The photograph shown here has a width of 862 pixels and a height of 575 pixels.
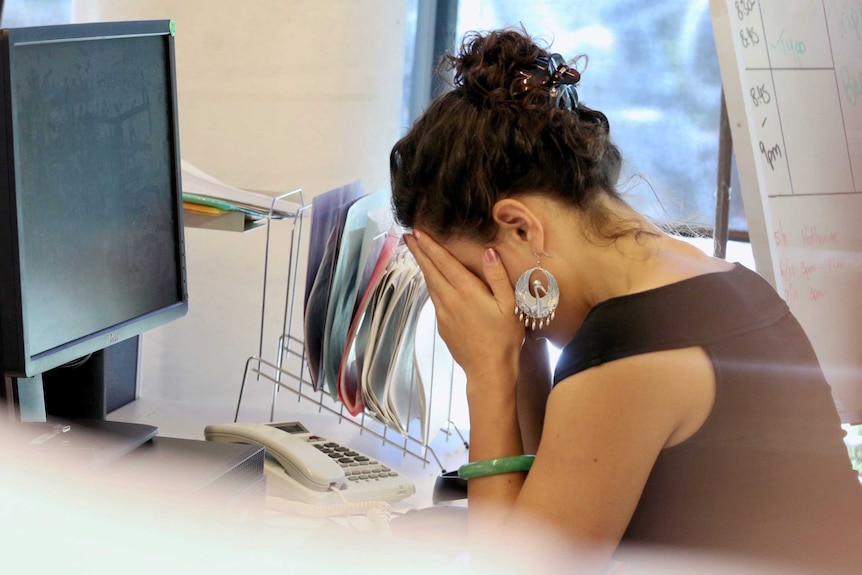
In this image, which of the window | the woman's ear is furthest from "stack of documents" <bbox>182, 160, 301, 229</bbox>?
the window

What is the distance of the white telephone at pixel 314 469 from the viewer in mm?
1010

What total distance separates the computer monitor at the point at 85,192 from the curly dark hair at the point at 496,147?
0.28 meters

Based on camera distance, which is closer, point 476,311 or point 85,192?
point 85,192

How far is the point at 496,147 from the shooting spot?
86cm

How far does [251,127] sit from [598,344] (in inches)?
54.1

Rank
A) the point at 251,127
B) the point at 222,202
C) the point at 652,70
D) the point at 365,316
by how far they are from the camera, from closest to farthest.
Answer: the point at 365,316
the point at 222,202
the point at 251,127
the point at 652,70

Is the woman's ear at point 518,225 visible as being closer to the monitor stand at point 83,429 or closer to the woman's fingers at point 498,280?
the woman's fingers at point 498,280

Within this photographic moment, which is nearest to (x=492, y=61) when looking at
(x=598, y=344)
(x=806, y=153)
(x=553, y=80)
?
(x=553, y=80)

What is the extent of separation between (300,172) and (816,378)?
1343 millimetres

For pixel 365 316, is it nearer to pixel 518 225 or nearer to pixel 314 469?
pixel 314 469

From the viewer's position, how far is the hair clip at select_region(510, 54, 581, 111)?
34.9 inches

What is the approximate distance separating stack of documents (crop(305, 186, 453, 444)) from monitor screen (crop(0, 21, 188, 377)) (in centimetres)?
19

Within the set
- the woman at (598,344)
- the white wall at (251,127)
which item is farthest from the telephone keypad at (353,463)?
the white wall at (251,127)

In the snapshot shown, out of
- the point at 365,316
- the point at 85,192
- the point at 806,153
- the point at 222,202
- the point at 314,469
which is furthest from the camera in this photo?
the point at 806,153
